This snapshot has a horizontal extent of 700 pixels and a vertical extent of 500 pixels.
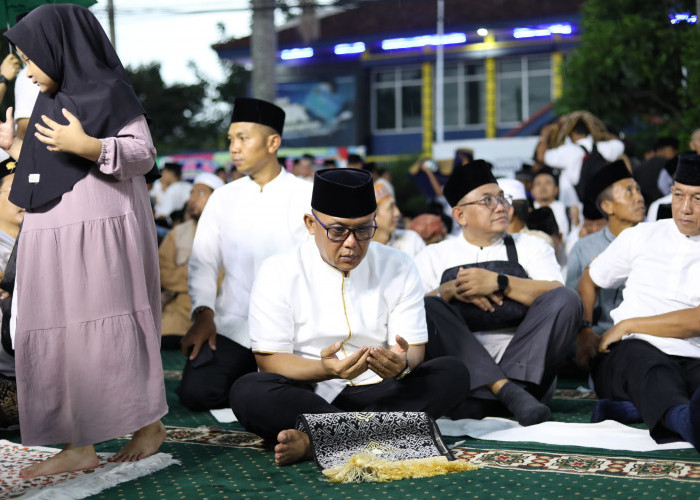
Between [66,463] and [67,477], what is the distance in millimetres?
66

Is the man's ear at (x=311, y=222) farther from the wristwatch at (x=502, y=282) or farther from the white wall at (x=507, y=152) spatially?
the white wall at (x=507, y=152)

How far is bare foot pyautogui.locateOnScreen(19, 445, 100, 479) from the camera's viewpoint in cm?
338

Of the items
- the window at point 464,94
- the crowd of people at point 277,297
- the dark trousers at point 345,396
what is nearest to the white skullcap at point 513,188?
the crowd of people at point 277,297

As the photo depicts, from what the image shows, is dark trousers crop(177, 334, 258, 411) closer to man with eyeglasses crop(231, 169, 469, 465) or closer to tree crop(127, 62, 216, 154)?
man with eyeglasses crop(231, 169, 469, 465)

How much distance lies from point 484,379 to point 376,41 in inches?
821

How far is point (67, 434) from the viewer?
3.38m

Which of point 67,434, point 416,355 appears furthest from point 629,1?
point 67,434

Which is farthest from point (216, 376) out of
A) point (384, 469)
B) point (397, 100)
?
point (397, 100)

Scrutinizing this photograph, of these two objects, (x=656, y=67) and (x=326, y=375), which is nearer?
(x=326, y=375)

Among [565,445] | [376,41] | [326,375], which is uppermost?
[376,41]

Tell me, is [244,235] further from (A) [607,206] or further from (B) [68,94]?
(A) [607,206]

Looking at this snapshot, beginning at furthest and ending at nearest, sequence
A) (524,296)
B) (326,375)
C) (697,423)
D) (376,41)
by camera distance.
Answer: (376,41)
(524,296)
(326,375)
(697,423)

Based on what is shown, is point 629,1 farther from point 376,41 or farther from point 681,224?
point 376,41

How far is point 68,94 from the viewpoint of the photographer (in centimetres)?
348
